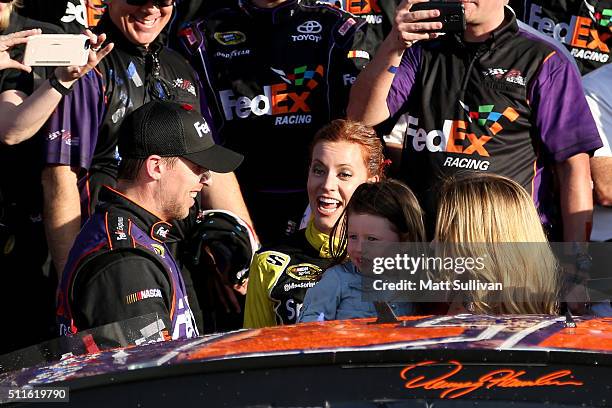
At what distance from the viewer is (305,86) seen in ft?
18.5

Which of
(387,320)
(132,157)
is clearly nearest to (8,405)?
(387,320)

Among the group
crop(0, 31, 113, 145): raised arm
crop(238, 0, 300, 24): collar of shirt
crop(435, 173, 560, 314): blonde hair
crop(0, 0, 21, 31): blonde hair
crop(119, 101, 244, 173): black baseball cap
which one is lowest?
crop(435, 173, 560, 314): blonde hair

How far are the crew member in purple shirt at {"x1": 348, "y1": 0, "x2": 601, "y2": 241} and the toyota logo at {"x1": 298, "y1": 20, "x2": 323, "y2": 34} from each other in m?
0.70

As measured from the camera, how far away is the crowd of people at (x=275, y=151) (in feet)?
12.5

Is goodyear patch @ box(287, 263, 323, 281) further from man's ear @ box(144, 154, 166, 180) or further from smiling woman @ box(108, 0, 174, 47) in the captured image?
smiling woman @ box(108, 0, 174, 47)

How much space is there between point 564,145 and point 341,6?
192 centimetres

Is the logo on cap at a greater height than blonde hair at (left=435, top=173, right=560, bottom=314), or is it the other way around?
the logo on cap

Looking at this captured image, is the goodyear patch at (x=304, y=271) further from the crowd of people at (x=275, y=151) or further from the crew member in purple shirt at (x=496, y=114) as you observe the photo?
the crew member in purple shirt at (x=496, y=114)

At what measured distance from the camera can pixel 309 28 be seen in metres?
5.71

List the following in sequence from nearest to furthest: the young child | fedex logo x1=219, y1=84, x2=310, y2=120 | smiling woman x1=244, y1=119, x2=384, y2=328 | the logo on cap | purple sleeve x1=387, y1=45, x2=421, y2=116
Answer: the young child, the logo on cap, smiling woman x1=244, y1=119, x2=384, y2=328, purple sleeve x1=387, y1=45, x2=421, y2=116, fedex logo x1=219, y1=84, x2=310, y2=120

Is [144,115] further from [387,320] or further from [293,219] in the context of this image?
[387,320]

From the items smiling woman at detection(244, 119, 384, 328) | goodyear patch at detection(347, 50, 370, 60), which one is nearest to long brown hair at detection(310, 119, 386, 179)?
smiling woman at detection(244, 119, 384, 328)

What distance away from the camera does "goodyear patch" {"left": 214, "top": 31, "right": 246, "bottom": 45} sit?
578 centimetres

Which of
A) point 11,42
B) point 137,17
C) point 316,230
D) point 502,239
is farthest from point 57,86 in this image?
point 502,239
